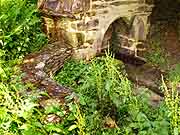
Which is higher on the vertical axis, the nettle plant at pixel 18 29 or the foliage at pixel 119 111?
the nettle plant at pixel 18 29

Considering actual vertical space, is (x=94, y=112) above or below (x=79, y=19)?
below

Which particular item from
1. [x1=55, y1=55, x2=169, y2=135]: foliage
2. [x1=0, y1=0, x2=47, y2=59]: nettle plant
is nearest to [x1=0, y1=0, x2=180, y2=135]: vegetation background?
[x1=55, y1=55, x2=169, y2=135]: foliage

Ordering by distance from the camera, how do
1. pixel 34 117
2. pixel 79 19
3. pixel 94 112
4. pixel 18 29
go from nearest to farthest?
pixel 34 117 < pixel 94 112 < pixel 18 29 < pixel 79 19

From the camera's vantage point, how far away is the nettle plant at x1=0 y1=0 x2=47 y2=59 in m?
6.45

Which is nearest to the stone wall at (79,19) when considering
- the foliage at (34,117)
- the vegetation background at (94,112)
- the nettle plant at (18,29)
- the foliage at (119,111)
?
the nettle plant at (18,29)

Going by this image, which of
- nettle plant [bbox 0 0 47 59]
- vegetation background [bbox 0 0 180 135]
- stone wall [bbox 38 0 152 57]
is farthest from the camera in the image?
stone wall [bbox 38 0 152 57]

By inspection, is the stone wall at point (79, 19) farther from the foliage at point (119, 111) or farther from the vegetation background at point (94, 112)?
the foliage at point (119, 111)

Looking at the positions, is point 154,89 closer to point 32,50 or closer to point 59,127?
point 32,50

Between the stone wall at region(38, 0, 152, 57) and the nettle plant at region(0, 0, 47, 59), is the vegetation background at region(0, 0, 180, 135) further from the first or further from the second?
the stone wall at region(38, 0, 152, 57)

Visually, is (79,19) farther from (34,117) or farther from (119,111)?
(34,117)

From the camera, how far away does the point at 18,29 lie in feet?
20.8

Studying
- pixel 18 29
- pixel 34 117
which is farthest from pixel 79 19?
pixel 34 117

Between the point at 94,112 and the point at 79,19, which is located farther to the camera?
the point at 79,19

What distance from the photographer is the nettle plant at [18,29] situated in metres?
6.45
